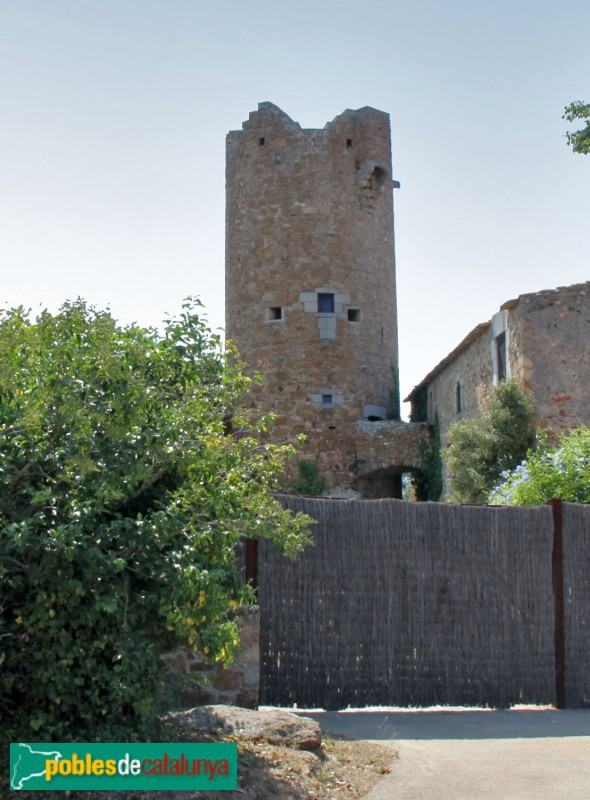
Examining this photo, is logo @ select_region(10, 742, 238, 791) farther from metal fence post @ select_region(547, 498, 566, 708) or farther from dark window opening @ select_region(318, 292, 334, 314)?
dark window opening @ select_region(318, 292, 334, 314)

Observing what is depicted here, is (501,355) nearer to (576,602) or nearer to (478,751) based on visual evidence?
(576,602)

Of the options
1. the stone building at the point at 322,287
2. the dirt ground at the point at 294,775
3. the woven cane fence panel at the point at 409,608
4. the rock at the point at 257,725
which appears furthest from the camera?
the stone building at the point at 322,287

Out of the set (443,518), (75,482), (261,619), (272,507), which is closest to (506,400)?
(443,518)

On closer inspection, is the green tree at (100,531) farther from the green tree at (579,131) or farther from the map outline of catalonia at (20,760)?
the green tree at (579,131)

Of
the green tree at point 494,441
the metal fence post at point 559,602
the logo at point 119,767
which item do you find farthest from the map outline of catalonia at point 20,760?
the green tree at point 494,441

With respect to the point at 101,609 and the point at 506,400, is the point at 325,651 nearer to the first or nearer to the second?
the point at 101,609

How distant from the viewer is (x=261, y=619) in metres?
7.48

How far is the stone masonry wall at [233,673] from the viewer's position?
22.4 feet

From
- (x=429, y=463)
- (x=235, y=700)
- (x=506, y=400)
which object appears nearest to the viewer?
(x=235, y=700)

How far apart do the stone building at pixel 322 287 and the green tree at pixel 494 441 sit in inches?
200

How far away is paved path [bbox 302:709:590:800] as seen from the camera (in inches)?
207

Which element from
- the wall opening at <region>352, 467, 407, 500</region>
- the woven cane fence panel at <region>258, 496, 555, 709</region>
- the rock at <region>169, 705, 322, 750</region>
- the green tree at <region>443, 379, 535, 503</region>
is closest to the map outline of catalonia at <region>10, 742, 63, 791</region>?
the rock at <region>169, 705, 322, 750</region>

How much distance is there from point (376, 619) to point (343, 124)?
58.4ft

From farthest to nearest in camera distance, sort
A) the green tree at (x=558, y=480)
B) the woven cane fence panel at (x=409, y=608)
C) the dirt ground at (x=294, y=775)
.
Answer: the green tree at (x=558, y=480), the woven cane fence panel at (x=409, y=608), the dirt ground at (x=294, y=775)
